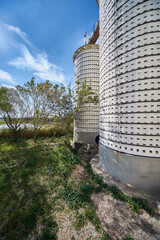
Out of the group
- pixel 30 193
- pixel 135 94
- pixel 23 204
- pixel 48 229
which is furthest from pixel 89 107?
pixel 48 229

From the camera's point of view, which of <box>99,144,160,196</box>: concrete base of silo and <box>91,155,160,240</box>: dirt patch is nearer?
<box>91,155,160,240</box>: dirt patch

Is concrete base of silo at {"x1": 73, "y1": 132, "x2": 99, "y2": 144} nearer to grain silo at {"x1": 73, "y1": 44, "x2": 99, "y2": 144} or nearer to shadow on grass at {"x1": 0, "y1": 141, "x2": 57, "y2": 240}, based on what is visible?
grain silo at {"x1": 73, "y1": 44, "x2": 99, "y2": 144}

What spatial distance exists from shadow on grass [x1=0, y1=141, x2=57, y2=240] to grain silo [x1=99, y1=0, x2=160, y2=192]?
3068 millimetres

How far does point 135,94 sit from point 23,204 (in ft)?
18.7

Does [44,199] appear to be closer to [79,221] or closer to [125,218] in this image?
[79,221]

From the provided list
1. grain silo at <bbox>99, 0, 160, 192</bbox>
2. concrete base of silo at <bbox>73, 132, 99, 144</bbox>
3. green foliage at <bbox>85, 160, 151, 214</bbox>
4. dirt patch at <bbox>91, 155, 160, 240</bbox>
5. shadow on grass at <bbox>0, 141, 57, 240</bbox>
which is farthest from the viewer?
concrete base of silo at <bbox>73, 132, 99, 144</bbox>

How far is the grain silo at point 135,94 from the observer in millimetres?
3682

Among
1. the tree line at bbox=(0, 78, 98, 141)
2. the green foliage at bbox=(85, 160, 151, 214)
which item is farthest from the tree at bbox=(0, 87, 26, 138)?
the green foliage at bbox=(85, 160, 151, 214)

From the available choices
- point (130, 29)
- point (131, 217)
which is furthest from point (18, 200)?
point (130, 29)

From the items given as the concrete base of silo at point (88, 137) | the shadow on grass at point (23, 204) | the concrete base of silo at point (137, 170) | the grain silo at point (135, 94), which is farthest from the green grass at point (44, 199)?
the concrete base of silo at point (88, 137)

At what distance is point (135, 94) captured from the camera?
396 centimetres

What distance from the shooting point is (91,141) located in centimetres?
955

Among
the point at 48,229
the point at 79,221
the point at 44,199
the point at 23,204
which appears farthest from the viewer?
the point at 44,199

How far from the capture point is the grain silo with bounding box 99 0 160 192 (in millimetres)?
3682
